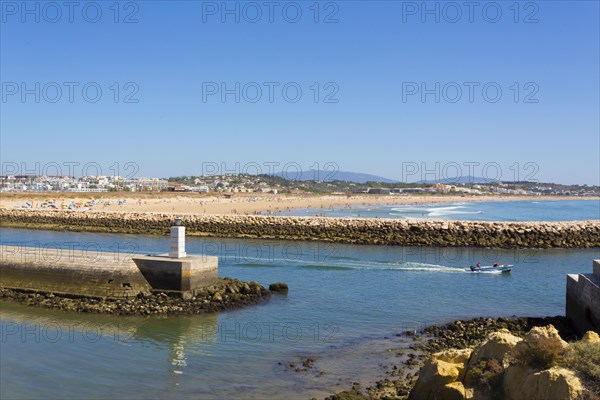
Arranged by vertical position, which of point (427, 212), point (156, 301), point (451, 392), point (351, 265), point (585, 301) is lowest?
point (351, 265)

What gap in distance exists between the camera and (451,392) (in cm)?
817

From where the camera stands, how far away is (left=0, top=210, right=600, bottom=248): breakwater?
116 ft

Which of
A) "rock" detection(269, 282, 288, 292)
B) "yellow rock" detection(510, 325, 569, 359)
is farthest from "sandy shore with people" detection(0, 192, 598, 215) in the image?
"yellow rock" detection(510, 325, 569, 359)

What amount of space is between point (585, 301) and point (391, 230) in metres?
23.3

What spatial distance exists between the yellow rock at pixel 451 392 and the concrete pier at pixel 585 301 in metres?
6.18

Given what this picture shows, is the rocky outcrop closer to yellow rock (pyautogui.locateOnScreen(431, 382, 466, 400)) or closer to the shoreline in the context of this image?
yellow rock (pyautogui.locateOnScreen(431, 382, 466, 400))

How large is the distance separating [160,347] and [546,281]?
1634cm

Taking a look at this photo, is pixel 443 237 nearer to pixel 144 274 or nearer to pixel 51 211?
pixel 144 274

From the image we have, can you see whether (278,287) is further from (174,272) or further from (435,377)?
(435,377)

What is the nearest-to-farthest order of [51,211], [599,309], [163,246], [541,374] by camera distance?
[541,374] < [599,309] < [163,246] < [51,211]

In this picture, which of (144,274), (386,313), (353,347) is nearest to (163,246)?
(144,274)

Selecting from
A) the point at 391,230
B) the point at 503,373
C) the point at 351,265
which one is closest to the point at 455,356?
the point at 503,373

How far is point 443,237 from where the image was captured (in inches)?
1412

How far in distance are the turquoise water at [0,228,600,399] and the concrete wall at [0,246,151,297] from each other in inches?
52.7
